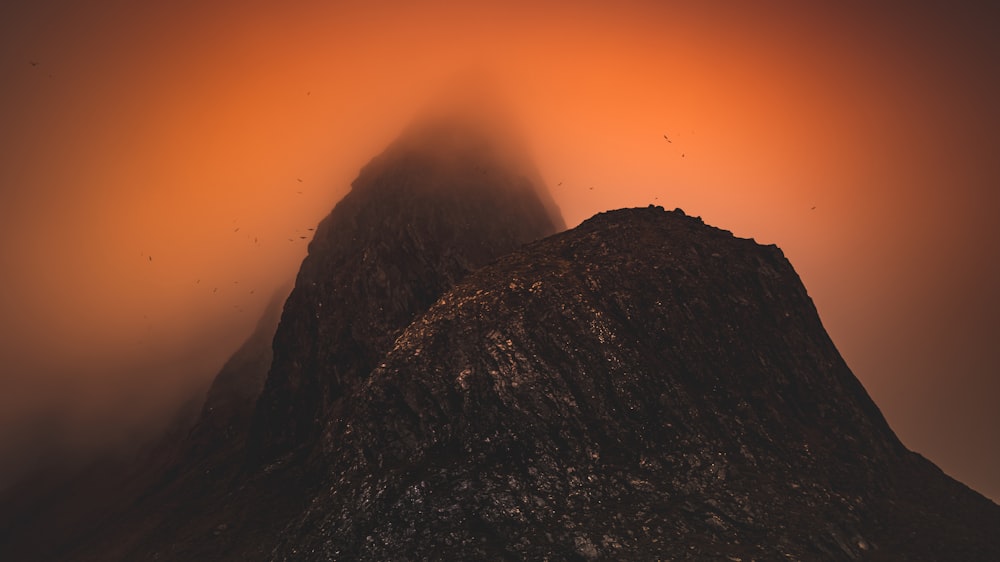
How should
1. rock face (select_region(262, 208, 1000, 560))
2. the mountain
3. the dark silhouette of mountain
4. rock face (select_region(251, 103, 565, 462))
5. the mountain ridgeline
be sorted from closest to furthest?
1. rock face (select_region(262, 208, 1000, 560))
2. the mountain ridgeline
3. the mountain
4. rock face (select_region(251, 103, 565, 462))
5. the dark silhouette of mountain

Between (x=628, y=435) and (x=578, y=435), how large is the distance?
4099mm

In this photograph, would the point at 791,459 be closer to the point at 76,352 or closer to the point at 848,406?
the point at 848,406

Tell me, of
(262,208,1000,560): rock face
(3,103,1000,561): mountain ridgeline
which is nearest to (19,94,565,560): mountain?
(3,103,1000,561): mountain ridgeline

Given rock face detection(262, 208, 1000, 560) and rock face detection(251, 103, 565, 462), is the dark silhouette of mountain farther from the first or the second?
rock face detection(262, 208, 1000, 560)

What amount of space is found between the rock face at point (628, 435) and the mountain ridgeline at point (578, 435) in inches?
6.5

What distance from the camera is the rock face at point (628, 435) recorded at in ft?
90.0

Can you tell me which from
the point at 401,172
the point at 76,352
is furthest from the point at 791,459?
the point at 76,352

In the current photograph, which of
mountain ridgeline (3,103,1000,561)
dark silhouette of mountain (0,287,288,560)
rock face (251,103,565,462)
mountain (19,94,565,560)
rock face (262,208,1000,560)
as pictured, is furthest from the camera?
dark silhouette of mountain (0,287,288,560)

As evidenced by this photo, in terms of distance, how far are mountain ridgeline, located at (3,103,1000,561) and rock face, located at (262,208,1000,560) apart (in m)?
0.16

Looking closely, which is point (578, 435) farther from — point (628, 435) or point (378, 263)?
point (378, 263)

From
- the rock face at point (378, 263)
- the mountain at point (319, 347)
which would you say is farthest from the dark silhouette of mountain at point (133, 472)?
the rock face at point (378, 263)

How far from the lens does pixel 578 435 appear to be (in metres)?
33.1

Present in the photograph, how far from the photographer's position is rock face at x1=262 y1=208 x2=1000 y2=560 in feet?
90.0

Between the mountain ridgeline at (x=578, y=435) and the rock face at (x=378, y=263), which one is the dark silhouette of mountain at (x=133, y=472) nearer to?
the mountain ridgeline at (x=578, y=435)
